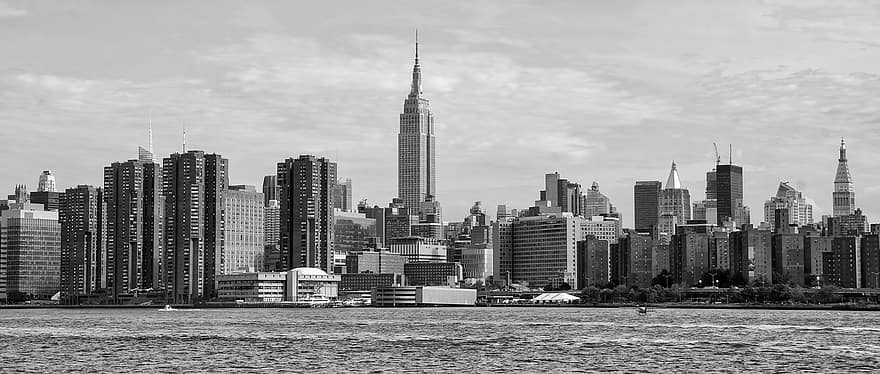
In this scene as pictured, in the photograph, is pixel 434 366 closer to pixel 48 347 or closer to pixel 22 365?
pixel 22 365

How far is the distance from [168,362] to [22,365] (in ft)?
34.4

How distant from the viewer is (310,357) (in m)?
116

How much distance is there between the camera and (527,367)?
104 metres

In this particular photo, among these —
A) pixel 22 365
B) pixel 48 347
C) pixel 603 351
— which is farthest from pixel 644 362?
pixel 48 347

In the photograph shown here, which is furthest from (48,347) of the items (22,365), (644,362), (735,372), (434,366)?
(735,372)

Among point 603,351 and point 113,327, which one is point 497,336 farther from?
point 113,327

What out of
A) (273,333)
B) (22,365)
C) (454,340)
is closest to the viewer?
(22,365)

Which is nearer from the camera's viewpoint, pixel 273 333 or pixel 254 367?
pixel 254 367

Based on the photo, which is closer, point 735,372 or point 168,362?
point 735,372

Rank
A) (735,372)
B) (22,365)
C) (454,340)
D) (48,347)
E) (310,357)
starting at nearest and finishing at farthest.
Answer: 1. (735,372)
2. (22,365)
3. (310,357)
4. (48,347)
5. (454,340)

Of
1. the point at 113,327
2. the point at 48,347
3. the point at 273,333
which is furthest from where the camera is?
the point at 113,327

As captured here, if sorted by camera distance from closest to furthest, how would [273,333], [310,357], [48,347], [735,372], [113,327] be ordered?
1. [735,372]
2. [310,357]
3. [48,347]
4. [273,333]
5. [113,327]

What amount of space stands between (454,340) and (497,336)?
851 cm

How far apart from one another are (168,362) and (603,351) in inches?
1423
